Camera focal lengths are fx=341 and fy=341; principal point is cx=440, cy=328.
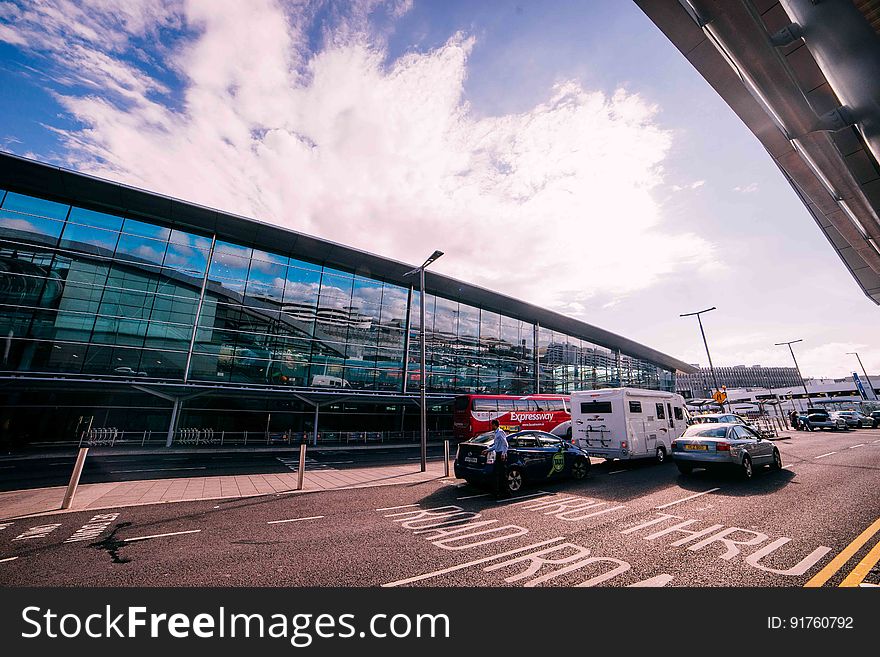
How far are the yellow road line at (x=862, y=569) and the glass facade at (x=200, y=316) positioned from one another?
23695 mm

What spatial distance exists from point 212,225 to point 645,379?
54.7 m

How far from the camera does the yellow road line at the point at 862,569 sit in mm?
3951

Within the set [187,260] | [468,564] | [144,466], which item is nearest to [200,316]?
[187,260]

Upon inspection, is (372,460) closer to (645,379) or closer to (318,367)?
(318,367)

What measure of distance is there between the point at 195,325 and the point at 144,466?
11.4 meters

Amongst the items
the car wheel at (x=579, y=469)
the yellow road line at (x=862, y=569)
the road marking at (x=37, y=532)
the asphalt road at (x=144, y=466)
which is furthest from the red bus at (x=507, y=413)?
the road marking at (x=37, y=532)

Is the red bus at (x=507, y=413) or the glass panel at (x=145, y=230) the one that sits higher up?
the glass panel at (x=145, y=230)

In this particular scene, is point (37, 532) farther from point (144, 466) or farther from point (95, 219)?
point (95, 219)

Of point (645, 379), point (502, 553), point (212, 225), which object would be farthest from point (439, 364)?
point (645, 379)

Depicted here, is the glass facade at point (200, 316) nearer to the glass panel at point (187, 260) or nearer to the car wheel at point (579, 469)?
the glass panel at point (187, 260)

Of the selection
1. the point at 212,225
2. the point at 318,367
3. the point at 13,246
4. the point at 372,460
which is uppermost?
the point at 212,225

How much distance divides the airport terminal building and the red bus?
5517 millimetres

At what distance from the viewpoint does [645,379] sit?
49625 mm

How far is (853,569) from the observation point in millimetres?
4289
